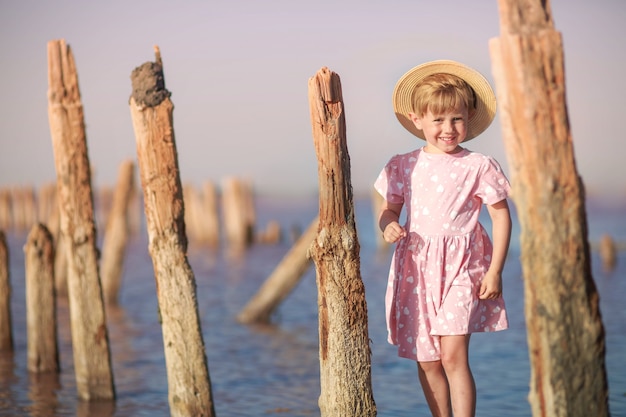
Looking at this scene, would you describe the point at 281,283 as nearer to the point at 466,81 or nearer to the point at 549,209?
the point at 466,81

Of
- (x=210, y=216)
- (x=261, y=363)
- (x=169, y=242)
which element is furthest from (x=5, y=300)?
(x=210, y=216)

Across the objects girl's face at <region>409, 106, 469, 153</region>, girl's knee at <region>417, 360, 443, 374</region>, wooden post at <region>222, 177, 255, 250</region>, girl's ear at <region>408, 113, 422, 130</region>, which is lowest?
girl's knee at <region>417, 360, 443, 374</region>

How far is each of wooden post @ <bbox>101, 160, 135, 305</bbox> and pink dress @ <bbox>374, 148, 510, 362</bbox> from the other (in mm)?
7889

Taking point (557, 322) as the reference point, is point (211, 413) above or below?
below

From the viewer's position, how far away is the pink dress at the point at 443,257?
454 centimetres

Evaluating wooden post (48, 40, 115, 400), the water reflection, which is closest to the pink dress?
wooden post (48, 40, 115, 400)

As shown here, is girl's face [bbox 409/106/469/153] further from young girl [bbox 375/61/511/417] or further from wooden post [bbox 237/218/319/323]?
wooden post [bbox 237/218/319/323]

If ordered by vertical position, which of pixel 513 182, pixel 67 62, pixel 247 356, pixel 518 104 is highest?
pixel 67 62

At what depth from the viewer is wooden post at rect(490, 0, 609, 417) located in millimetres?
3699

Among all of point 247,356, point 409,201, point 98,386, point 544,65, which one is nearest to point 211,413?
point 98,386

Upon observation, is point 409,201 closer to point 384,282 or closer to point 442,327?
point 442,327

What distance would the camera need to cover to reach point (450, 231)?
4590mm

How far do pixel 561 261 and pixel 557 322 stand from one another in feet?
0.81

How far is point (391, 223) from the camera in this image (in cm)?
466
